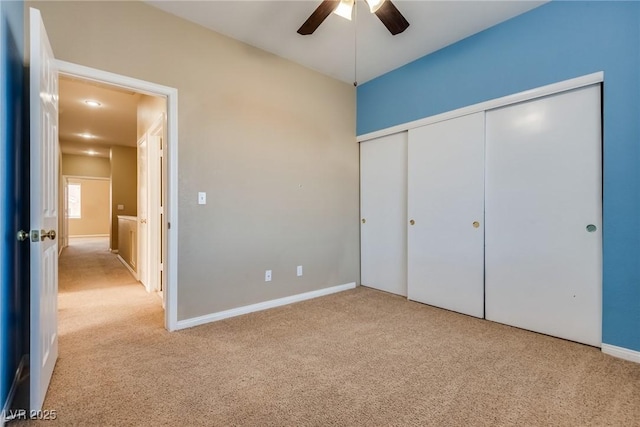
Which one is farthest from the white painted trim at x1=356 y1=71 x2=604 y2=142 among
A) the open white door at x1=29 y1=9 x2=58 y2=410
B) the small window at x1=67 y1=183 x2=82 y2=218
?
the small window at x1=67 y1=183 x2=82 y2=218

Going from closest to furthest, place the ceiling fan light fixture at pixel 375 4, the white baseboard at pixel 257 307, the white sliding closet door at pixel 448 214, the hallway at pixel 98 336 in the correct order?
the hallway at pixel 98 336
the ceiling fan light fixture at pixel 375 4
the white baseboard at pixel 257 307
the white sliding closet door at pixel 448 214

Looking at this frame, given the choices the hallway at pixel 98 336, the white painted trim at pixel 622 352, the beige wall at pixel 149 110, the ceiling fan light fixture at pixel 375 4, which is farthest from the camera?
the beige wall at pixel 149 110

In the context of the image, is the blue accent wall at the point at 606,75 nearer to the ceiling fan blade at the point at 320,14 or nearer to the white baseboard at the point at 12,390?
the ceiling fan blade at the point at 320,14

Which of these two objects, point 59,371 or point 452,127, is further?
point 452,127

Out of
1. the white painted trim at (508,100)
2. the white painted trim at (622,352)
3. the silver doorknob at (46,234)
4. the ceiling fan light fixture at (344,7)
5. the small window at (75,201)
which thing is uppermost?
the ceiling fan light fixture at (344,7)

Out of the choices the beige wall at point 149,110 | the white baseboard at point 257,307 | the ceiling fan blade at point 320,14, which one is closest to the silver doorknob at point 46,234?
the white baseboard at point 257,307

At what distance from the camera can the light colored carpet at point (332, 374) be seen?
1519 mm

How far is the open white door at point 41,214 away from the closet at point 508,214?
3.09 meters

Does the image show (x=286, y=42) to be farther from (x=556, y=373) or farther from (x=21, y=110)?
(x=556, y=373)

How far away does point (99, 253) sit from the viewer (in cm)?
689

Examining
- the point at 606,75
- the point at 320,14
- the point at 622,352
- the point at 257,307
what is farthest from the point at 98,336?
the point at 606,75

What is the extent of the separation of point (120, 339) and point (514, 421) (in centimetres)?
270

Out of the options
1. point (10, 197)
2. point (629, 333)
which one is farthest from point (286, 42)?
point (629, 333)

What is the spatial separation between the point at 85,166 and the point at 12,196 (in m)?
9.20
